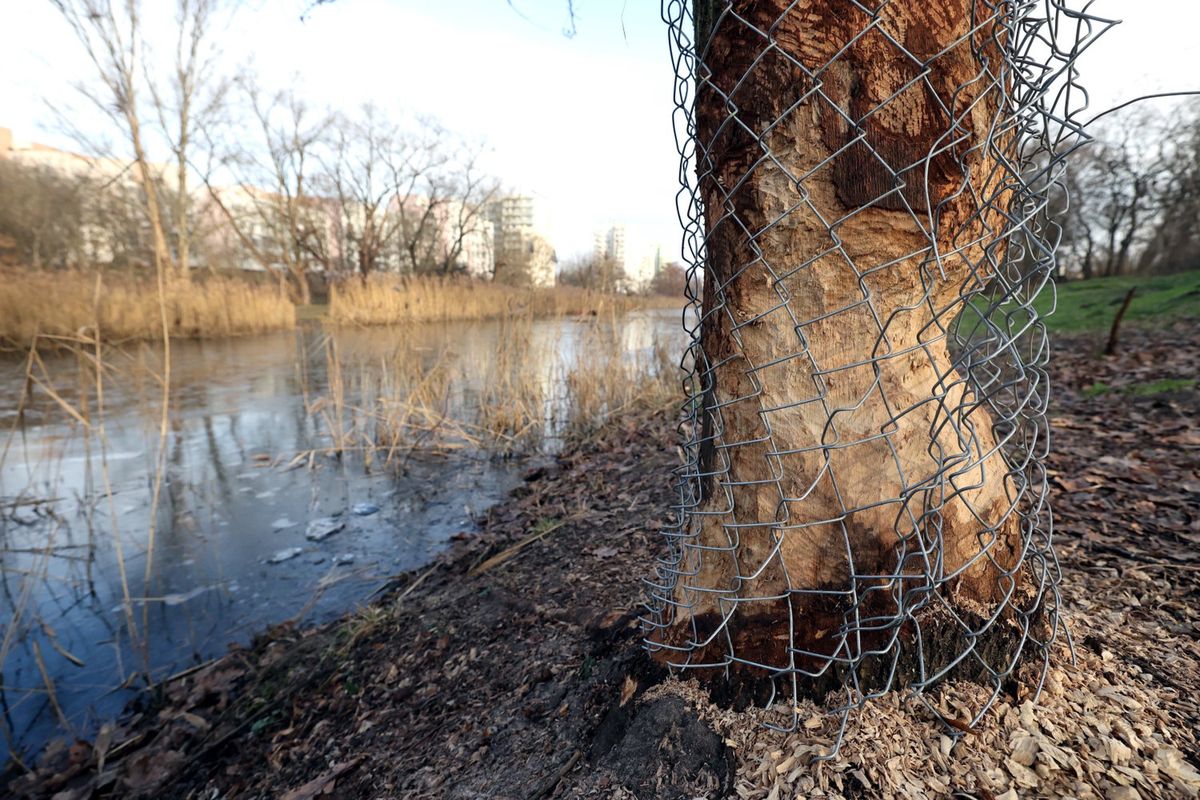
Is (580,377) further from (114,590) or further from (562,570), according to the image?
(114,590)

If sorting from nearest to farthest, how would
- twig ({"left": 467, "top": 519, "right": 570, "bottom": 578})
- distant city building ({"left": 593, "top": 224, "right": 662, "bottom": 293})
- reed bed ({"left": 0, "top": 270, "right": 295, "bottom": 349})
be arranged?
1. twig ({"left": 467, "top": 519, "right": 570, "bottom": 578})
2. distant city building ({"left": 593, "top": 224, "right": 662, "bottom": 293})
3. reed bed ({"left": 0, "top": 270, "right": 295, "bottom": 349})

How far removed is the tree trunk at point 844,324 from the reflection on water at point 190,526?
2604 millimetres

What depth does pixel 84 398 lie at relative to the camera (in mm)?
2428

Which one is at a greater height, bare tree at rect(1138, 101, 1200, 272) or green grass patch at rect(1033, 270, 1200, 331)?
bare tree at rect(1138, 101, 1200, 272)

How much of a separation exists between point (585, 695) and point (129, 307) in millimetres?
12866

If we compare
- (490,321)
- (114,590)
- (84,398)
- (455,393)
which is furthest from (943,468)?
(490,321)

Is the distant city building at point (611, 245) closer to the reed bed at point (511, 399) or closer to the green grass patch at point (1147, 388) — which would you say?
the reed bed at point (511, 399)

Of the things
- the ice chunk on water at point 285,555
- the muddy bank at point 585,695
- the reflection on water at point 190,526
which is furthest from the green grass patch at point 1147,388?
the ice chunk on water at point 285,555

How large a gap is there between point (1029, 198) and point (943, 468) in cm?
53

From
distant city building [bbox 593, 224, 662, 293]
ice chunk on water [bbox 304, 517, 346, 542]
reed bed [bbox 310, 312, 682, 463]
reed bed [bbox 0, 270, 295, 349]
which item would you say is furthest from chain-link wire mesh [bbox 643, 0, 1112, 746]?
reed bed [bbox 0, 270, 295, 349]

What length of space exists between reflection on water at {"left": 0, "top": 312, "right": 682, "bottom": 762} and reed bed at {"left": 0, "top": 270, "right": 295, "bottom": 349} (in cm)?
213

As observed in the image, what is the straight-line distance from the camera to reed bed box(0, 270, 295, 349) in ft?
30.0

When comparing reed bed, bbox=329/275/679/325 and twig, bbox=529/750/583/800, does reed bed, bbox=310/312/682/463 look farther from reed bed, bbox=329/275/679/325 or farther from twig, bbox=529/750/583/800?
twig, bbox=529/750/583/800

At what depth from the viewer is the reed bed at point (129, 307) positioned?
9148 mm
